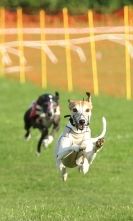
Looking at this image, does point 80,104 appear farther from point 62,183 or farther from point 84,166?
point 62,183

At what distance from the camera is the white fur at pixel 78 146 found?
9.88 metres

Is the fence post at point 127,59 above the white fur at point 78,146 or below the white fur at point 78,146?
above

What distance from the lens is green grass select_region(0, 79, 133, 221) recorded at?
1023cm

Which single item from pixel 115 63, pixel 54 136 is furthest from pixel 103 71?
pixel 54 136

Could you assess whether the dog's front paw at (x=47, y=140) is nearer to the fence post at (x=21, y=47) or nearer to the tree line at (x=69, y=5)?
the fence post at (x=21, y=47)

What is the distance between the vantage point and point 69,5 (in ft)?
166

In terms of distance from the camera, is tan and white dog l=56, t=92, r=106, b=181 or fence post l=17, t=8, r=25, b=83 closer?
tan and white dog l=56, t=92, r=106, b=181

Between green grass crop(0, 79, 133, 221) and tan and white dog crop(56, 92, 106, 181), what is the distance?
559mm

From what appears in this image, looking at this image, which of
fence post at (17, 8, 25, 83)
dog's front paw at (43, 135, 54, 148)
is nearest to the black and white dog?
dog's front paw at (43, 135, 54, 148)

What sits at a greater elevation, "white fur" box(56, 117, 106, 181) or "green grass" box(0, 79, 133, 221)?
"white fur" box(56, 117, 106, 181)

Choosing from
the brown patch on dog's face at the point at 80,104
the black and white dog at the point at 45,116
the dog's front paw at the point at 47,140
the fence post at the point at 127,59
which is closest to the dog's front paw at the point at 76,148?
the brown patch on dog's face at the point at 80,104

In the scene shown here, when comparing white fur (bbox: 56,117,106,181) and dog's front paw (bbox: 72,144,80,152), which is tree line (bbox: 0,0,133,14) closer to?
white fur (bbox: 56,117,106,181)

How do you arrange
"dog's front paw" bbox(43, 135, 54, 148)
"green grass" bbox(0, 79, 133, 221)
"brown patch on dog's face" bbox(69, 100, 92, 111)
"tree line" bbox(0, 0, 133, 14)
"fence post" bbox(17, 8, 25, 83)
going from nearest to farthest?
1. "brown patch on dog's face" bbox(69, 100, 92, 111)
2. "green grass" bbox(0, 79, 133, 221)
3. "dog's front paw" bbox(43, 135, 54, 148)
4. "fence post" bbox(17, 8, 25, 83)
5. "tree line" bbox(0, 0, 133, 14)

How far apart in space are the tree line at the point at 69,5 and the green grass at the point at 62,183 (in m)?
22.7
